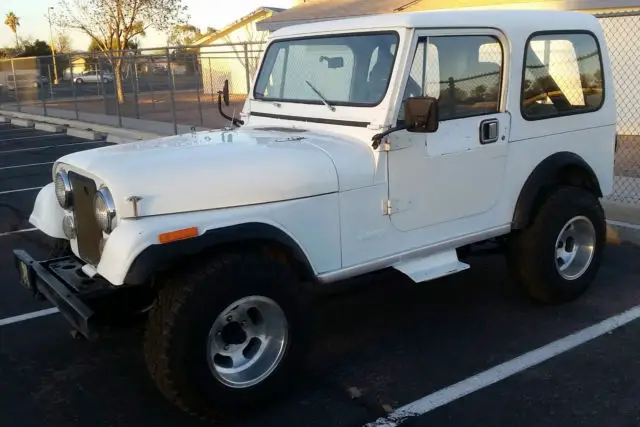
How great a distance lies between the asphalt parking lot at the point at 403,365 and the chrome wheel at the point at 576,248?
26 cm

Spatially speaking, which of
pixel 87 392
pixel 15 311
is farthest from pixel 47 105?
pixel 87 392

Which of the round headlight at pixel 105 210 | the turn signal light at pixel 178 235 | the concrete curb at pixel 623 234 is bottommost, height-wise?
the concrete curb at pixel 623 234

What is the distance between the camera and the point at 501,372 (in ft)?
12.7

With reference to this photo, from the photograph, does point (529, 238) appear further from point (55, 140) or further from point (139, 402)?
point (55, 140)

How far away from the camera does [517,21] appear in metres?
4.39

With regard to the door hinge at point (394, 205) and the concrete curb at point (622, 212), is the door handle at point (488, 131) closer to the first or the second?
the door hinge at point (394, 205)

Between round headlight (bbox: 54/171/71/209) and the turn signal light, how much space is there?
929 millimetres

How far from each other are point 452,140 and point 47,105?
2057cm

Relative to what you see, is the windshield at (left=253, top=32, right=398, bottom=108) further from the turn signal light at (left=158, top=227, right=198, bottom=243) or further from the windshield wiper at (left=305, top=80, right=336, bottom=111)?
the turn signal light at (left=158, top=227, right=198, bottom=243)

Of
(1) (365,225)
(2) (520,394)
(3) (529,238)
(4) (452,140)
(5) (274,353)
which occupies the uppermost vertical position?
(4) (452,140)

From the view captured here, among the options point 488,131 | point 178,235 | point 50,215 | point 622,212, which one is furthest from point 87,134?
point 178,235

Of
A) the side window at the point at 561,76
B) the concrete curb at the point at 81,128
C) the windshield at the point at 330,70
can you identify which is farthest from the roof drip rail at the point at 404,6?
the windshield at the point at 330,70

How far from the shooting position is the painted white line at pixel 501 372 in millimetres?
3465

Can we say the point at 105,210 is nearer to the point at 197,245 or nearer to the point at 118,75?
the point at 197,245
